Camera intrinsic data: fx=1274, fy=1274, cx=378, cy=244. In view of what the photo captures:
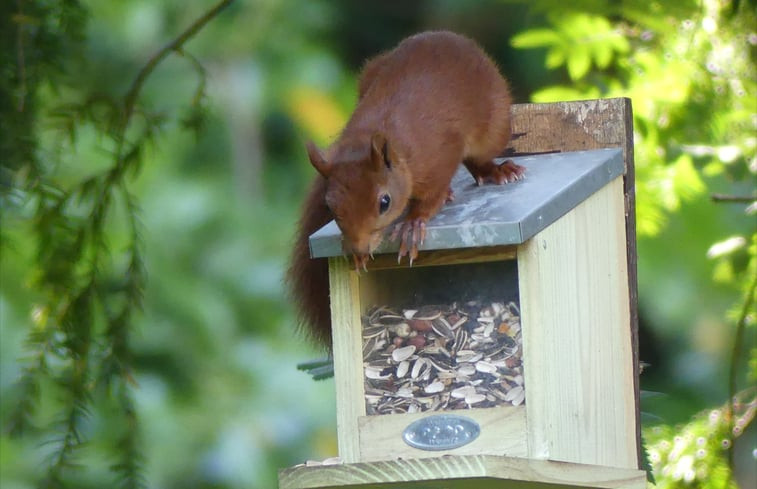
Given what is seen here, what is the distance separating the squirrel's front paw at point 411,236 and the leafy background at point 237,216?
1.97 feet

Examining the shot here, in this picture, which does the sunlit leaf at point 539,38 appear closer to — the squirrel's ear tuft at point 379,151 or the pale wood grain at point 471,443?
the squirrel's ear tuft at point 379,151

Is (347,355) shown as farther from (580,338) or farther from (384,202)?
(580,338)

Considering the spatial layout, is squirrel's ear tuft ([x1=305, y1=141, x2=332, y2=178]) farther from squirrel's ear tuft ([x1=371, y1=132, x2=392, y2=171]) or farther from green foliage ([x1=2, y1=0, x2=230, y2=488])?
green foliage ([x1=2, y1=0, x2=230, y2=488])

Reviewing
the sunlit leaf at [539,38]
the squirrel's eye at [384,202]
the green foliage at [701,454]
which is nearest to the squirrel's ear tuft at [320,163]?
the squirrel's eye at [384,202]

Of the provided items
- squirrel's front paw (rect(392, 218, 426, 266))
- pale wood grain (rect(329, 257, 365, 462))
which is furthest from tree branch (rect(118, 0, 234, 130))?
squirrel's front paw (rect(392, 218, 426, 266))

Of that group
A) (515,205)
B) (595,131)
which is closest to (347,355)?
(515,205)

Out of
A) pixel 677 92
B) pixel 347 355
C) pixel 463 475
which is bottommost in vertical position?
pixel 463 475

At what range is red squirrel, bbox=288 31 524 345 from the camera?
223 cm

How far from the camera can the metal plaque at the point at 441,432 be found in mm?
2143

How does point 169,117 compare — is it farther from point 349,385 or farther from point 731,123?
point 731,123

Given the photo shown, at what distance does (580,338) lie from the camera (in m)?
2.29

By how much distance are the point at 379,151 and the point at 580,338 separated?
1.62 feet

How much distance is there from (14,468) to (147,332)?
3.72 ft

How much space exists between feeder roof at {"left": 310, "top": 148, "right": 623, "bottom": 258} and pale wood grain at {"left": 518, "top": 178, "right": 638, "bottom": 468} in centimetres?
4
